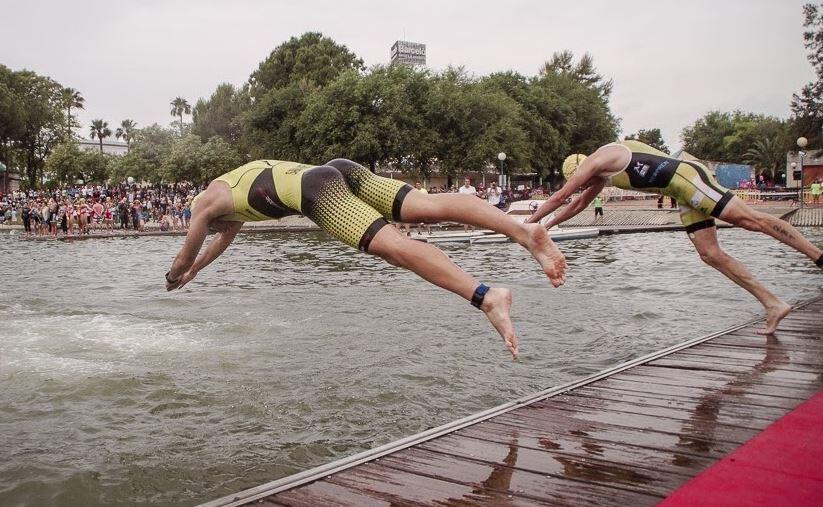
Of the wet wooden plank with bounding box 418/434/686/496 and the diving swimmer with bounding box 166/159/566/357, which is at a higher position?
the diving swimmer with bounding box 166/159/566/357

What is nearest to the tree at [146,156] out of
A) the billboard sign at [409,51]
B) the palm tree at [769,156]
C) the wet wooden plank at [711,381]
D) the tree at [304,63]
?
the tree at [304,63]

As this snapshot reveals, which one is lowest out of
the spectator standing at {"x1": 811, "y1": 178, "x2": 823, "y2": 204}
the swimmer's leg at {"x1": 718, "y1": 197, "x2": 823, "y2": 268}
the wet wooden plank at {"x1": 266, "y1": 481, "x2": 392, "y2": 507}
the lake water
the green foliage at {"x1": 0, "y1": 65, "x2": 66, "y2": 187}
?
the lake water

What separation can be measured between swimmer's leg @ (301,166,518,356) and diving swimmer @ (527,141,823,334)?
6.94 feet

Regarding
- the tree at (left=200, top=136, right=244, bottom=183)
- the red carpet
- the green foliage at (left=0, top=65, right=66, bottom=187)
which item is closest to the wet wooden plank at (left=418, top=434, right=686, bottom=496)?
the red carpet

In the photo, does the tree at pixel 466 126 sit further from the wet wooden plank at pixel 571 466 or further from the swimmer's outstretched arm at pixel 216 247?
the wet wooden plank at pixel 571 466

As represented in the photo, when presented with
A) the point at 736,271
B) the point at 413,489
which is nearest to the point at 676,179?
the point at 736,271

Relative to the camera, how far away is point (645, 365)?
5.65 m

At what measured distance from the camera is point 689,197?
6527 mm

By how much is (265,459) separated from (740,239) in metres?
22.2

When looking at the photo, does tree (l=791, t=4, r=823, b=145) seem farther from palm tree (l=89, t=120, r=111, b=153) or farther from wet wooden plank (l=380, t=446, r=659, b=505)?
A: palm tree (l=89, t=120, r=111, b=153)

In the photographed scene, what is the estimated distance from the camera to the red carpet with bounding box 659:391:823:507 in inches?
110

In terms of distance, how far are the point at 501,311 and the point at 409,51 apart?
109760 mm

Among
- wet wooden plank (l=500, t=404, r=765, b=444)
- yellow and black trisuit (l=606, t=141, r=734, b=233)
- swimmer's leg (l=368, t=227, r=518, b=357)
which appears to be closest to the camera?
wet wooden plank (l=500, t=404, r=765, b=444)

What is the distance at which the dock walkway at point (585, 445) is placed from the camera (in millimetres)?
3080
